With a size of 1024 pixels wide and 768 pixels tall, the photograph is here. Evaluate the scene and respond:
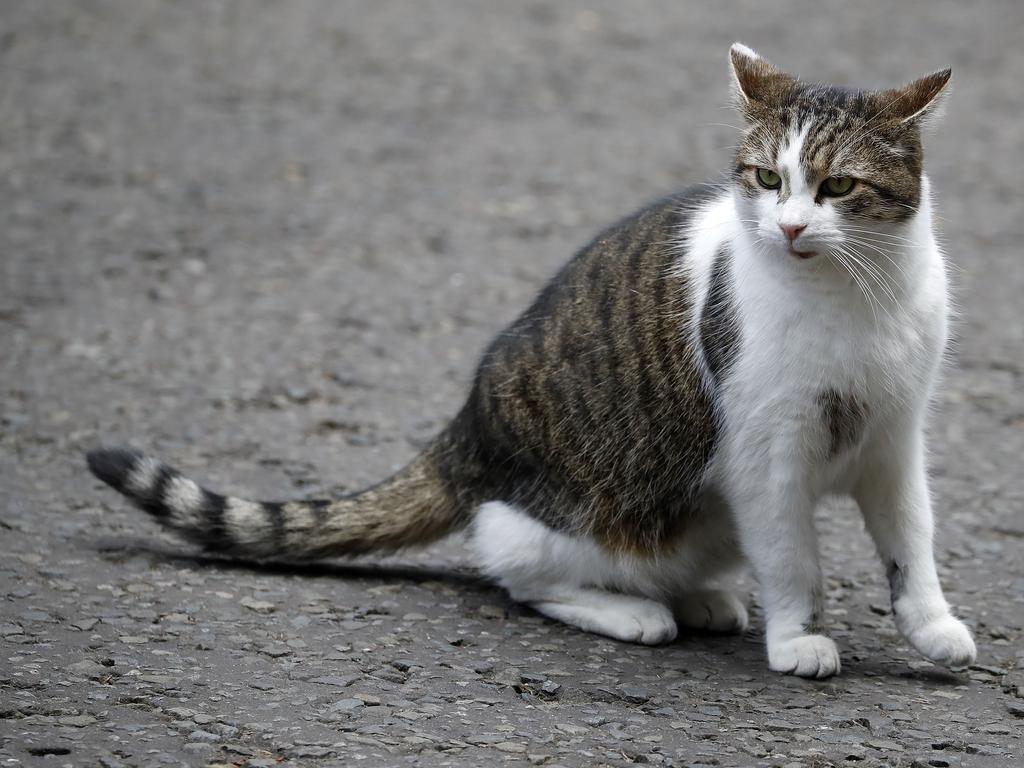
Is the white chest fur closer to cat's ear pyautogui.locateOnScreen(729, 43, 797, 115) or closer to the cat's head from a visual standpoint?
the cat's head

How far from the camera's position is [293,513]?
4203mm

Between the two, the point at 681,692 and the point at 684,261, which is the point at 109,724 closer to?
the point at 681,692

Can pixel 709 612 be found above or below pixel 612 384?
below

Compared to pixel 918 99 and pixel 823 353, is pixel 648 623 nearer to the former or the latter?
pixel 823 353

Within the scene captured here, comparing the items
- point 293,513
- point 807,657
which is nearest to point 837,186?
point 807,657

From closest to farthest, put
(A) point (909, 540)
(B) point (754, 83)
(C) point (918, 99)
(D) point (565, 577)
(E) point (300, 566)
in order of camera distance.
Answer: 1. (C) point (918, 99)
2. (B) point (754, 83)
3. (A) point (909, 540)
4. (D) point (565, 577)
5. (E) point (300, 566)

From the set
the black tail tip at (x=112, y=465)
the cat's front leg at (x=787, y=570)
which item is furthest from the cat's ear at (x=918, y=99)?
the black tail tip at (x=112, y=465)

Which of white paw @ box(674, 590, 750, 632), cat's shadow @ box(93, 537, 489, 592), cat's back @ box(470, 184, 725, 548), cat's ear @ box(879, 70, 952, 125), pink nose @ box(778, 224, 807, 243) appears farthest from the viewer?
cat's shadow @ box(93, 537, 489, 592)

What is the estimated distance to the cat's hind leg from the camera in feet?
13.2

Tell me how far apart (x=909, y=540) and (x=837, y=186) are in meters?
1.05

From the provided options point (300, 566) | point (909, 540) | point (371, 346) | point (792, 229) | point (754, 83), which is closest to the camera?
point (792, 229)

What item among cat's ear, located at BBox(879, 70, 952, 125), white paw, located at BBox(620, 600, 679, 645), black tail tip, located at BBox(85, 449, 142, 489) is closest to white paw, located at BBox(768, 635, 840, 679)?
white paw, located at BBox(620, 600, 679, 645)

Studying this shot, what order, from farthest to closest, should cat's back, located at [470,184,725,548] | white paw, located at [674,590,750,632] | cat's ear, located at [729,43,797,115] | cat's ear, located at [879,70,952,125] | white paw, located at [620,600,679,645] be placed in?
white paw, located at [674,590,750,632]
white paw, located at [620,600,679,645]
cat's back, located at [470,184,725,548]
cat's ear, located at [729,43,797,115]
cat's ear, located at [879,70,952,125]

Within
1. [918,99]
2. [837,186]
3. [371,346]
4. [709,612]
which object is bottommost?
[709,612]
